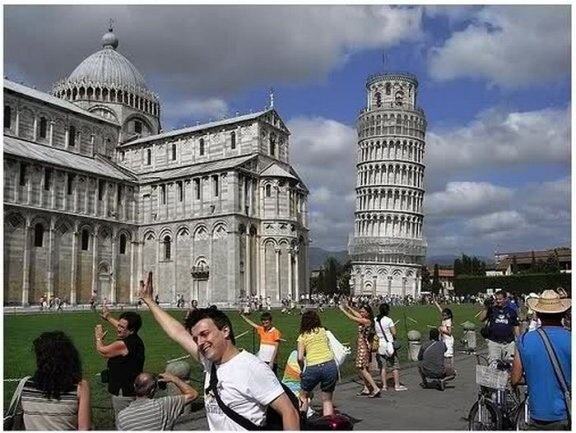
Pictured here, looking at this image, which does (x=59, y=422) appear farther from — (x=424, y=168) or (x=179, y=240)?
(x=424, y=168)

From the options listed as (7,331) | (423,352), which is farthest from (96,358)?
(7,331)

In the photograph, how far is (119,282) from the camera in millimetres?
50500

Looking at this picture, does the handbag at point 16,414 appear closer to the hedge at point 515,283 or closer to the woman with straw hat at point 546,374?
the woman with straw hat at point 546,374

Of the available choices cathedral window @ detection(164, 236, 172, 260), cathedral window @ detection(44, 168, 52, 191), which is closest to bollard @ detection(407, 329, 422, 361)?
cathedral window @ detection(44, 168, 52, 191)

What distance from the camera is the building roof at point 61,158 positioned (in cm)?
4458

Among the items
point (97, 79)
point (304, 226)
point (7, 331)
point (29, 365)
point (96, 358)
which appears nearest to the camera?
point (29, 365)

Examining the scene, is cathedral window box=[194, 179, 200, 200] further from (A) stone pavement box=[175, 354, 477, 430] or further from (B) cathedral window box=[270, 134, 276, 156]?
(A) stone pavement box=[175, 354, 477, 430]

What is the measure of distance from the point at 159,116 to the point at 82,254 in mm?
19717

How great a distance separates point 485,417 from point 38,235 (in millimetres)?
42297

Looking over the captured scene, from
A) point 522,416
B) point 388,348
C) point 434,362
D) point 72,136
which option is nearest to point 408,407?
point 388,348

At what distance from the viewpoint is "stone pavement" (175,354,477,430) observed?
8.37 m

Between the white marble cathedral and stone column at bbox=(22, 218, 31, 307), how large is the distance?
0.07m

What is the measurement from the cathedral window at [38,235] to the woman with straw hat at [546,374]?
4367 cm

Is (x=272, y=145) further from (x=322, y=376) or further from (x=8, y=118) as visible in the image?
(x=322, y=376)
